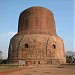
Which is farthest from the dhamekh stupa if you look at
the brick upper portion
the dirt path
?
the dirt path

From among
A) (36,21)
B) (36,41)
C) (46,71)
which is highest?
(36,21)

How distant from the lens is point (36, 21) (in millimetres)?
29031

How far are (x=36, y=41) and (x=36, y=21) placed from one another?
13.7 feet

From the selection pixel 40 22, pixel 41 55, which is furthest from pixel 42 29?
pixel 41 55

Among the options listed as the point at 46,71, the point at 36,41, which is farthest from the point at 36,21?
the point at 46,71

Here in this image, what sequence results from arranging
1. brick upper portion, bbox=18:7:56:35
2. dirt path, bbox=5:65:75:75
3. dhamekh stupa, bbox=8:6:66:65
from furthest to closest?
brick upper portion, bbox=18:7:56:35 → dhamekh stupa, bbox=8:6:66:65 → dirt path, bbox=5:65:75:75

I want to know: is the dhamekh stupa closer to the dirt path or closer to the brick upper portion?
the brick upper portion

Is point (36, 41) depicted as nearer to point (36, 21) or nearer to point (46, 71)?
point (36, 21)

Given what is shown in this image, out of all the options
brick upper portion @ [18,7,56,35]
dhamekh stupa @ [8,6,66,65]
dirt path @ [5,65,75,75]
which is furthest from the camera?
brick upper portion @ [18,7,56,35]

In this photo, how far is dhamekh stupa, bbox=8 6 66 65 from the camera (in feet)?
85.5

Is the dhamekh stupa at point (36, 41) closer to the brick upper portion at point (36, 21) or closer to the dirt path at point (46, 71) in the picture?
the brick upper portion at point (36, 21)

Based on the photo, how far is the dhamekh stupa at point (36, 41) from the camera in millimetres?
26062

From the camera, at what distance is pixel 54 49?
26953 mm

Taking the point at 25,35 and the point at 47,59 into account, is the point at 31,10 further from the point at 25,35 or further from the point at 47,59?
the point at 47,59
